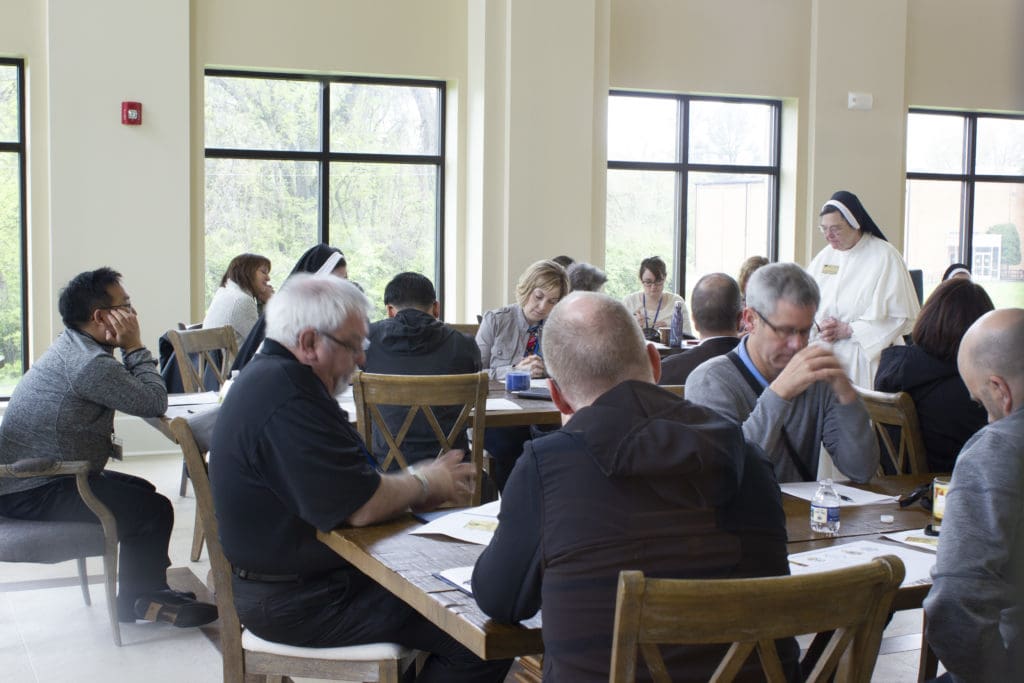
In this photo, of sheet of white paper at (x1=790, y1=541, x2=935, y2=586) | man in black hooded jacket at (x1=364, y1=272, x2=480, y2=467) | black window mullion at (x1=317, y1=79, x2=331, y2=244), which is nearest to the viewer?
sheet of white paper at (x1=790, y1=541, x2=935, y2=586)

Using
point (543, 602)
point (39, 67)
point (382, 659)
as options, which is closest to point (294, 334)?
point (382, 659)

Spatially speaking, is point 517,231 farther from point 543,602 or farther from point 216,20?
point 543,602

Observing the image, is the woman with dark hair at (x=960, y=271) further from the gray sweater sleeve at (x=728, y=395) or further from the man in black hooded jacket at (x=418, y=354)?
the man in black hooded jacket at (x=418, y=354)

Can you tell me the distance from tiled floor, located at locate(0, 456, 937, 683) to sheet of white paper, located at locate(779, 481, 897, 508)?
91 cm

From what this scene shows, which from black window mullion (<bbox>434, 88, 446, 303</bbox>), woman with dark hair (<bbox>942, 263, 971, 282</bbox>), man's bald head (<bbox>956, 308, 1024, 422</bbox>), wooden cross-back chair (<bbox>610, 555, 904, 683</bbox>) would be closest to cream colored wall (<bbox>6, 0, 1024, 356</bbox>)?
black window mullion (<bbox>434, 88, 446, 303</bbox>)

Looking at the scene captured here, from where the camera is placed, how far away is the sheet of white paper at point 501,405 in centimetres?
385

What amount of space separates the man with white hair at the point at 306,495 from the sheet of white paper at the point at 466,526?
83 mm

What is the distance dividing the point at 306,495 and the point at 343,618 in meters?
0.29

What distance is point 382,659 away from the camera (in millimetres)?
2230

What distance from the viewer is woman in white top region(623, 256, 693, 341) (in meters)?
7.62

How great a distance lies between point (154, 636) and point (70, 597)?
62 cm

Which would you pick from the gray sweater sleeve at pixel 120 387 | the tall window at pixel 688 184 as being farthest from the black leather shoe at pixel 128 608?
the tall window at pixel 688 184

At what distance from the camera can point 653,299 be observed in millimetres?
7719

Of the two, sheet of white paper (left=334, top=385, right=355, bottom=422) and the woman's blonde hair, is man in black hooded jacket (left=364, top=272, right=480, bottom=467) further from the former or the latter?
the woman's blonde hair
